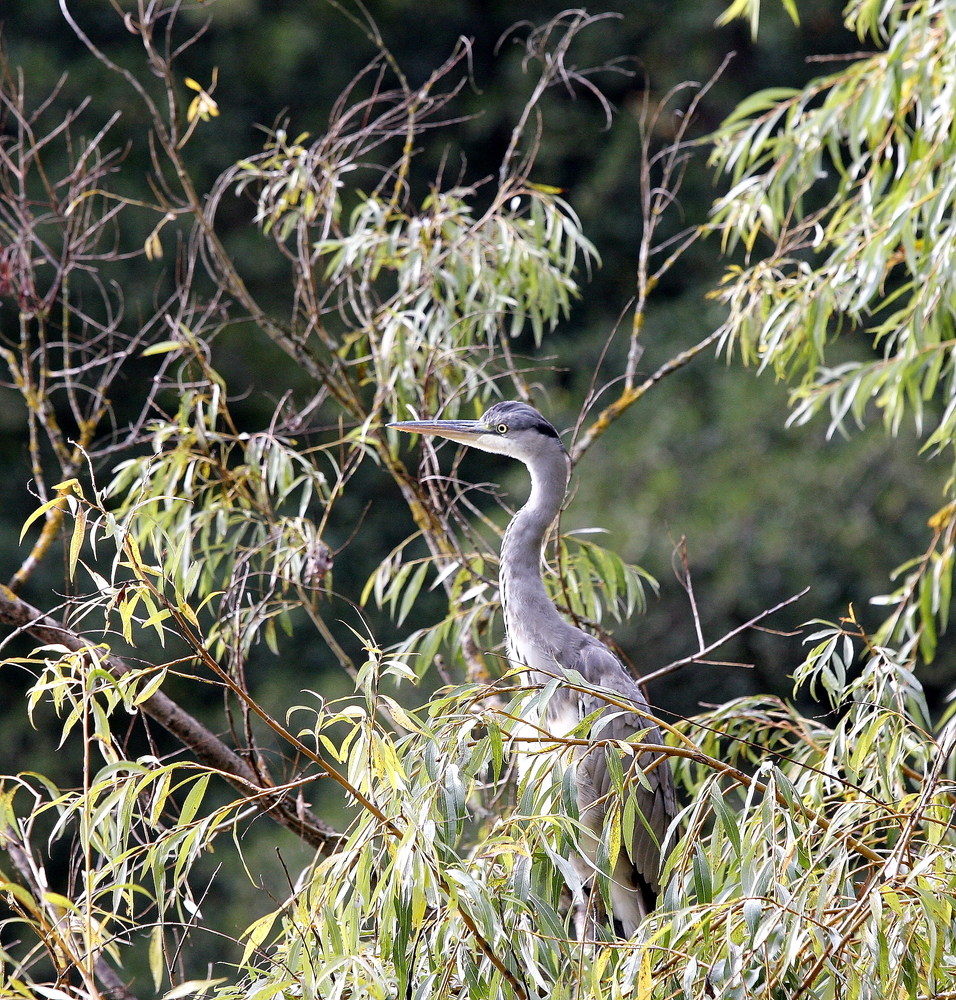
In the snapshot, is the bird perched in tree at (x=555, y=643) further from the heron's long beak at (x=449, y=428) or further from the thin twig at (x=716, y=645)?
the thin twig at (x=716, y=645)

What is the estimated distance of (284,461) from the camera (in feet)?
6.88

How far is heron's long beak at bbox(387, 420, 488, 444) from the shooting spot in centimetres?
207

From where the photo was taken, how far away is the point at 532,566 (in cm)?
213

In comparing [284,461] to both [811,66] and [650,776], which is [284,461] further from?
[811,66]

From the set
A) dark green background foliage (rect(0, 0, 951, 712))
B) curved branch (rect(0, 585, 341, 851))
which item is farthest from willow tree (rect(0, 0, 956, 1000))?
dark green background foliage (rect(0, 0, 951, 712))

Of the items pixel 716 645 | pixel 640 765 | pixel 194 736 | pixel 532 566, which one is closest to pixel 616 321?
pixel 532 566

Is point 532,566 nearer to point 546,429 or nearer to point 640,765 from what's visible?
point 546,429

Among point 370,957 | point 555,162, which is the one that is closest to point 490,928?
point 370,957

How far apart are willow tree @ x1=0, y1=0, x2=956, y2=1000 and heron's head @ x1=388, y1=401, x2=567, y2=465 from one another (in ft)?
0.29

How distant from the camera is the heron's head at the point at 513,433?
2180 mm

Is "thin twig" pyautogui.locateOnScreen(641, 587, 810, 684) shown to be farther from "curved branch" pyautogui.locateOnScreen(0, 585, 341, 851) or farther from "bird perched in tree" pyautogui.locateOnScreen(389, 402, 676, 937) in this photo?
"curved branch" pyautogui.locateOnScreen(0, 585, 341, 851)

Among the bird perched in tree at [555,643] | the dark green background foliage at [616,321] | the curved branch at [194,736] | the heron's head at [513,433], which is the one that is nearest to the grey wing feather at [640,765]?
the bird perched in tree at [555,643]

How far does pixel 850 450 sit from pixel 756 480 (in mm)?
405

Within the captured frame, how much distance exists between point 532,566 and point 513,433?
0.23m
